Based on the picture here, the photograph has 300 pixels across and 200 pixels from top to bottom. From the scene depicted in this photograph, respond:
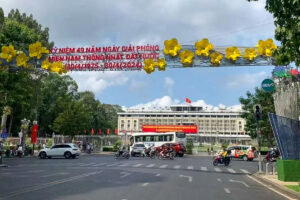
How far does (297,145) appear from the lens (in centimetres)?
1792

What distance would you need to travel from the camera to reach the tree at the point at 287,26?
964cm

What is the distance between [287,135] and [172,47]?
781cm

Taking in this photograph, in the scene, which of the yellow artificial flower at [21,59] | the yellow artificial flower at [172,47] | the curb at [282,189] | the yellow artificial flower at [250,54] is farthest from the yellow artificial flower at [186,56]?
the yellow artificial flower at [21,59]

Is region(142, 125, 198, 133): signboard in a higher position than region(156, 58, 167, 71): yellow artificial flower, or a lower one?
lower

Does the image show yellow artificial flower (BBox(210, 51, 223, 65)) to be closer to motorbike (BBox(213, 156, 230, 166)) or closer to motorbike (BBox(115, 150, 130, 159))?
motorbike (BBox(213, 156, 230, 166))

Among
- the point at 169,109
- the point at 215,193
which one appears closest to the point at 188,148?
the point at 215,193

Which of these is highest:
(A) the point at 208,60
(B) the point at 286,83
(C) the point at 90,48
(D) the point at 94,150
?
(C) the point at 90,48

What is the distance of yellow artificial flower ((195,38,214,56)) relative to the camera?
66.4 feet

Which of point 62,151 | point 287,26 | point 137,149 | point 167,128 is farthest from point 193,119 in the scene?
point 287,26

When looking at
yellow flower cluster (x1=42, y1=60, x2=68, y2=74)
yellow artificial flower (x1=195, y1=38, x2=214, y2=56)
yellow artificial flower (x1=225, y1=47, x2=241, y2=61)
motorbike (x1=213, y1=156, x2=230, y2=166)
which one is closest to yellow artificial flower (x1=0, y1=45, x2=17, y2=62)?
yellow flower cluster (x1=42, y1=60, x2=68, y2=74)

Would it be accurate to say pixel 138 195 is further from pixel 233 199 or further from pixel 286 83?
pixel 286 83

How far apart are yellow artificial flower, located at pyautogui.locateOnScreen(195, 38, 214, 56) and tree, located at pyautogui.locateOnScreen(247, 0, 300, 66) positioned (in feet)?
31.8

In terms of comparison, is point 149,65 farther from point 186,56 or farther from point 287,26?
point 287,26

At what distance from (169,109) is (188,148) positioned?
10529cm
